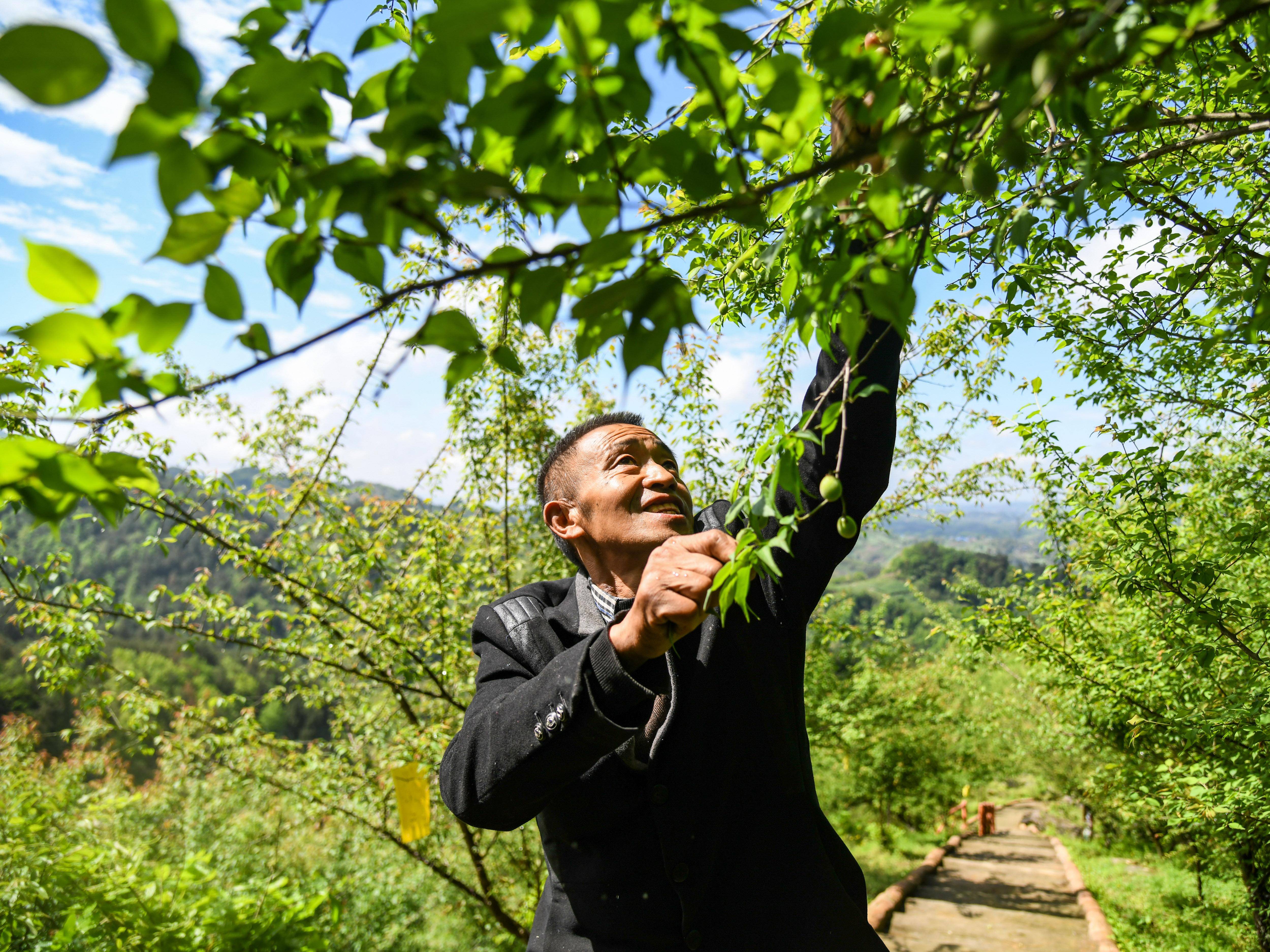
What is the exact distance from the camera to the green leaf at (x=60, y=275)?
27.5 inches

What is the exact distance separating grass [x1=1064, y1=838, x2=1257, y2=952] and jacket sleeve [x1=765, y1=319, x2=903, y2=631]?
22.7 ft

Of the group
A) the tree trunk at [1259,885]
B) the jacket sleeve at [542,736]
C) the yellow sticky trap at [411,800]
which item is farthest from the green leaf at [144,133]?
the tree trunk at [1259,885]

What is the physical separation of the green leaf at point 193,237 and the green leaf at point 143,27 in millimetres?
142

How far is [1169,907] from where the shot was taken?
8352 millimetres

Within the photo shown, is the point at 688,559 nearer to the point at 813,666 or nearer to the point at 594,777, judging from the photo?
the point at 594,777

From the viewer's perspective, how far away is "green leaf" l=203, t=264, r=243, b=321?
0.73m

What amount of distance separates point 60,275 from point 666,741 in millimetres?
1440

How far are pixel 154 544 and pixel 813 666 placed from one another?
748 centimetres

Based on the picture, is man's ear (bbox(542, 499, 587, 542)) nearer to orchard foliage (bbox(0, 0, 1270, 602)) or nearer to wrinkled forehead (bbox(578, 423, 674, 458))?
wrinkled forehead (bbox(578, 423, 674, 458))

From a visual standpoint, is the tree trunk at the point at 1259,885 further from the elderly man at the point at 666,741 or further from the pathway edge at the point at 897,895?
the elderly man at the point at 666,741

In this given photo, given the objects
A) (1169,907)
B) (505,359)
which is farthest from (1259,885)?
(505,359)

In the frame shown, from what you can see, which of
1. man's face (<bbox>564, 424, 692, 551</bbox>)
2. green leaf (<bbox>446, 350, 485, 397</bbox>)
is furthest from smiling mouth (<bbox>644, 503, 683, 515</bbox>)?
green leaf (<bbox>446, 350, 485, 397</bbox>)

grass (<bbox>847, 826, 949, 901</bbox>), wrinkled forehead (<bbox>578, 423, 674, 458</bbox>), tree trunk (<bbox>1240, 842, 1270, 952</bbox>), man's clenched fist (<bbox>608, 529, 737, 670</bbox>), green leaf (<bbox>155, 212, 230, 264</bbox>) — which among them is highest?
wrinkled forehead (<bbox>578, 423, 674, 458</bbox>)

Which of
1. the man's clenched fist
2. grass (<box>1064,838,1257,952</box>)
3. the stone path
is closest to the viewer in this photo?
the man's clenched fist
